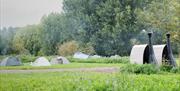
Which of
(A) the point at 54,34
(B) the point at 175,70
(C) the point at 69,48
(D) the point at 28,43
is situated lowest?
(B) the point at 175,70

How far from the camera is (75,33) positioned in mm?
60500

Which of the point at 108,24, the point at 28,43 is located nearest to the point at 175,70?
the point at 108,24

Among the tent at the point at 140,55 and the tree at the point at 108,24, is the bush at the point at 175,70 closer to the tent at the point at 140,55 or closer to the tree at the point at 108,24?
the tent at the point at 140,55

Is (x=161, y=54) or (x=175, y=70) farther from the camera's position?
(x=161, y=54)

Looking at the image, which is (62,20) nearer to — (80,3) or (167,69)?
(80,3)

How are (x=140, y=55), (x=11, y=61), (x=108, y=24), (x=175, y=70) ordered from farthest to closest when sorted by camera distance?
(x=108, y=24)
(x=11, y=61)
(x=140, y=55)
(x=175, y=70)

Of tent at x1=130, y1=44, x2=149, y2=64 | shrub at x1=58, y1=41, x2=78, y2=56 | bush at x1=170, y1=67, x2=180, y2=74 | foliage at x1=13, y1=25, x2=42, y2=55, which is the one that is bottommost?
bush at x1=170, y1=67, x2=180, y2=74

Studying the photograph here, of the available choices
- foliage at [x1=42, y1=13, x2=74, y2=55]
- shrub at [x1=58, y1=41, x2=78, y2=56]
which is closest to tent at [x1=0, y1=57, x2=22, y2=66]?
shrub at [x1=58, y1=41, x2=78, y2=56]

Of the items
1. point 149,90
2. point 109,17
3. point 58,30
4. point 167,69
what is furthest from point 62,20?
point 149,90

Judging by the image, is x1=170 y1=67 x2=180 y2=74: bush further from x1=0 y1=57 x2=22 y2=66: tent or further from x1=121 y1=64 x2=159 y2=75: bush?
x1=0 y1=57 x2=22 y2=66: tent

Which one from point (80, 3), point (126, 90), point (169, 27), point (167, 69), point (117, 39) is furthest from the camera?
point (80, 3)

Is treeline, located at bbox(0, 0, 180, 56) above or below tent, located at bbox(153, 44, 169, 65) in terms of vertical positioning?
above

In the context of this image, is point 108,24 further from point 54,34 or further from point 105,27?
point 54,34

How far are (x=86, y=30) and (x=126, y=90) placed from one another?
51.3m
